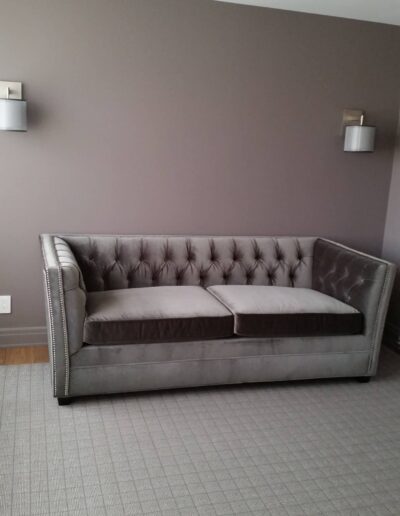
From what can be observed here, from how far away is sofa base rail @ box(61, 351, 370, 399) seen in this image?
252cm

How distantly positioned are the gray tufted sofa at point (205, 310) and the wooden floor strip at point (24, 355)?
1.62 feet

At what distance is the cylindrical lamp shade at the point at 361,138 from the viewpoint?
11.1 feet

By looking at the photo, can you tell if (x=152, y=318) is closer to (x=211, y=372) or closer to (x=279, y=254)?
(x=211, y=372)

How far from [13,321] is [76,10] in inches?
71.8

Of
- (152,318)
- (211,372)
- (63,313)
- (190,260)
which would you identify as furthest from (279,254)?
(63,313)

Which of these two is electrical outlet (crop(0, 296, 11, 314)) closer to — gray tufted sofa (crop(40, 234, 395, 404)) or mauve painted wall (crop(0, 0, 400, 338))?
mauve painted wall (crop(0, 0, 400, 338))

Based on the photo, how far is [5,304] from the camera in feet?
10.2

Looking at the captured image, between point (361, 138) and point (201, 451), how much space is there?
2240 millimetres

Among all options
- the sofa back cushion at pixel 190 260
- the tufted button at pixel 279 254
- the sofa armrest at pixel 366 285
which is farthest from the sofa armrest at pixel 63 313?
the sofa armrest at pixel 366 285

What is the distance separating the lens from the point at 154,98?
3158mm

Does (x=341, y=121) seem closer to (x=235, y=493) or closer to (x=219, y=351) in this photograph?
(x=219, y=351)

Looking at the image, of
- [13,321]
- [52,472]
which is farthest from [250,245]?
[52,472]

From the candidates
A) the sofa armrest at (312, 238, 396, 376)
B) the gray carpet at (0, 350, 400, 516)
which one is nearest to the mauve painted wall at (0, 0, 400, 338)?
the sofa armrest at (312, 238, 396, 376)

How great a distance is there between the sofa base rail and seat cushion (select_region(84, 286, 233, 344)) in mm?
141
